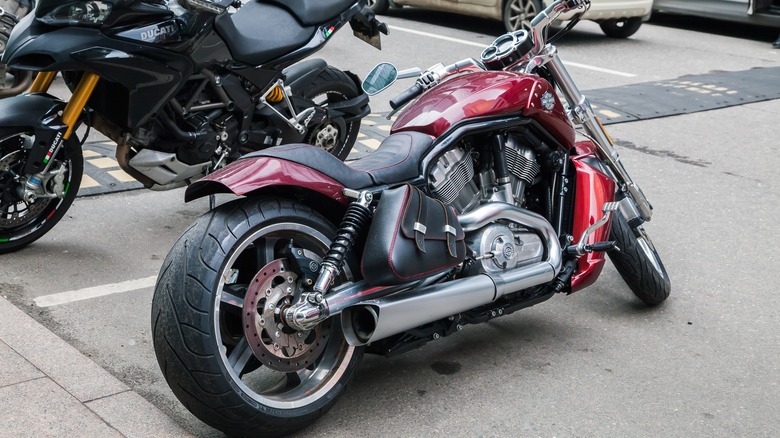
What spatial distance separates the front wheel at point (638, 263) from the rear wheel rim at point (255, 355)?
63.9 inches

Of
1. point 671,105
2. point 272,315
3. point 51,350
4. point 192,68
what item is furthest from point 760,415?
point 671,105

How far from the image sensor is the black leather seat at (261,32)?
534 cm

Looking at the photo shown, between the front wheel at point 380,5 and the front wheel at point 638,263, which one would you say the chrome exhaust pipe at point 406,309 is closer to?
the front wheel at point 638,263

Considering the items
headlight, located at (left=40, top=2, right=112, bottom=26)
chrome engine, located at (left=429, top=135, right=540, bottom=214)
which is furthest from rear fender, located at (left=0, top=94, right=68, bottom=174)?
chrome engine, located at (left=429, top=135, right=540, bottom=214)

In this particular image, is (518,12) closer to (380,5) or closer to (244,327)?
(380,5)

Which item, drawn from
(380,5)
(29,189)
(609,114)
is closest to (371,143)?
(609,114)

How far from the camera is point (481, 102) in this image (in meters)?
3.98

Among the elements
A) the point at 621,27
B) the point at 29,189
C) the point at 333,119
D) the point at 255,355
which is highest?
the point at 255,355

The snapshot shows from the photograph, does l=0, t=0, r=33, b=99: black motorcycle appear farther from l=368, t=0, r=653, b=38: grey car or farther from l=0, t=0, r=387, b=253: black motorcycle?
l=368, t=0, r=653, b=38: grey car

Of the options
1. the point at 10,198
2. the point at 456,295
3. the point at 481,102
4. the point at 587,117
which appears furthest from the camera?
the point at 10,198

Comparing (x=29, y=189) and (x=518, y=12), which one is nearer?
(x=29, y=189)

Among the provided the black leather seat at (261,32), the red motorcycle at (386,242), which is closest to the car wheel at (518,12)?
the black leather seat at (261,32)

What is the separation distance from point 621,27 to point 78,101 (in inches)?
359

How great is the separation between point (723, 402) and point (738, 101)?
19.9 ft
